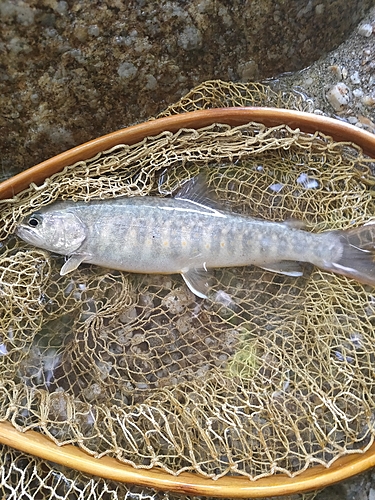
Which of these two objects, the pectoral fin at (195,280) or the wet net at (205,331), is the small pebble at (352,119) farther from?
the pectoral fin at (195,280)

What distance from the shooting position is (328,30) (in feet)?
7.39

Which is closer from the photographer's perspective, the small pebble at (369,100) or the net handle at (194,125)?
the net handle at (194,125)

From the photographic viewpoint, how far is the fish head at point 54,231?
198 centimetres

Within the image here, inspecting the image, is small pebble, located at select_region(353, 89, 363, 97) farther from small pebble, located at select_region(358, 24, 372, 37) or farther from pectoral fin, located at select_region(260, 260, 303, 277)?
pectoral fin, located at select_region(260, 260, 303, 277)

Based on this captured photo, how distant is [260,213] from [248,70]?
2.15 feet

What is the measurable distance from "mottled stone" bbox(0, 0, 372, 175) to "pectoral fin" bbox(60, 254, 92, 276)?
0.47m

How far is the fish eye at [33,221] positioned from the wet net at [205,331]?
0.14 feet

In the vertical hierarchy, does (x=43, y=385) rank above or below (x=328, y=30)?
below

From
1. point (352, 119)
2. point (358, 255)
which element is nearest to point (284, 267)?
point (358, 255)

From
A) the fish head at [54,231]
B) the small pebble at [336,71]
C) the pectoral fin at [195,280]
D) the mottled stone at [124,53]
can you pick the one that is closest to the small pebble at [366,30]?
the mottled stone at [124,53]

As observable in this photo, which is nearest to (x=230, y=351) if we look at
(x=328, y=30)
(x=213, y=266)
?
(x=213, y=266)

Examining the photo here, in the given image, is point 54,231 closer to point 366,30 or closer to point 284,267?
point 284,267

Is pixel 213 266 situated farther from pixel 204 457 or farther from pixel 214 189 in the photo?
pixel 204 457

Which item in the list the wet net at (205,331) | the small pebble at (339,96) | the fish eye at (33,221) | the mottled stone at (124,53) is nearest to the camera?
the wet net at (205,331)
